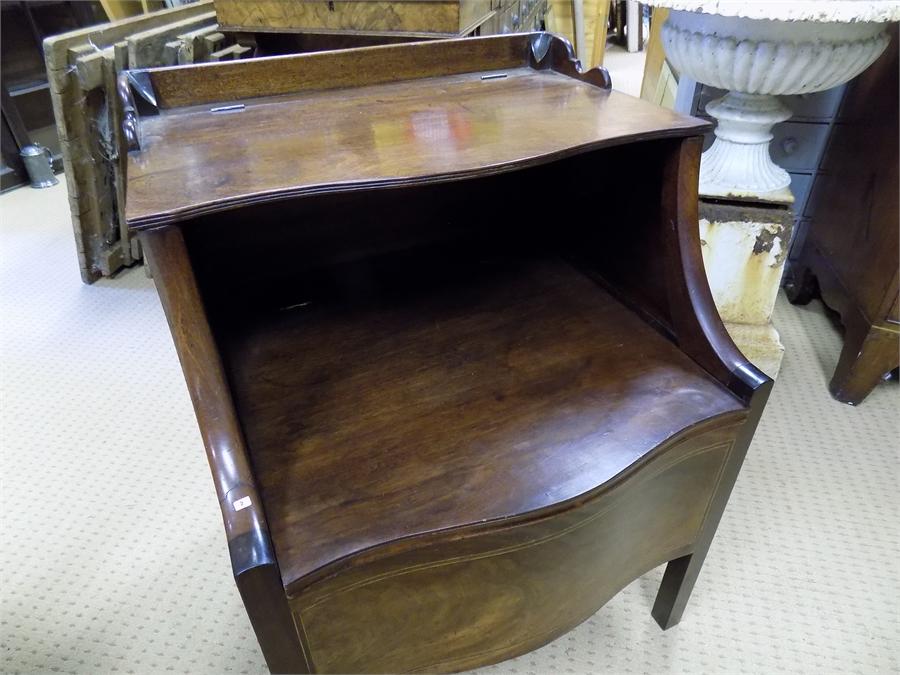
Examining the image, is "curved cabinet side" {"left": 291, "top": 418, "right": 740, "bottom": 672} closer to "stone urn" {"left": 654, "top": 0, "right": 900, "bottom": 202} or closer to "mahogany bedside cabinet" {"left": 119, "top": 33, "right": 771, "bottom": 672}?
"mahogany bedside cabinet" {"left": 119, "top": 33, "right": 771, "bottom": 672}

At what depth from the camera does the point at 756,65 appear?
3.19ft

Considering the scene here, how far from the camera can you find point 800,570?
0.99 m

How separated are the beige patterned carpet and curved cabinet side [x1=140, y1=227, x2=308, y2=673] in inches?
19.6

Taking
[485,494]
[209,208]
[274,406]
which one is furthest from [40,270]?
[485,494]

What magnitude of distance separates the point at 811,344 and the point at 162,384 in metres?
Answer: 1.60

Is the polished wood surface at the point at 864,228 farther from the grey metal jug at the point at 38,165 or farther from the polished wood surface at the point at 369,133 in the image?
the grey metal jug at the point at 38,165

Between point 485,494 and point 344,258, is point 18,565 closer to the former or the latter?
point 344,258

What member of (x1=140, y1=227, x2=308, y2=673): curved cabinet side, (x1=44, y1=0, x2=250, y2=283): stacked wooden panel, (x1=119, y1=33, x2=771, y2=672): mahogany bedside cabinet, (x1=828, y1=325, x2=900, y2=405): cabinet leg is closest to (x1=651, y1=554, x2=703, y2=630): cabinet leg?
(x1=119, y1=33, x2=771, y2=672): mahogany bedside cabinet

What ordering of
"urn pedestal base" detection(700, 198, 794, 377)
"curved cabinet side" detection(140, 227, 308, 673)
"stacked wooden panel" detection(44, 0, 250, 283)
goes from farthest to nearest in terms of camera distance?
"stacked wooden panel" detection(44, 0, 250, 283)
"urn pedestal base" detection(700, 198, 794, 377)
"curved cabinet side" detection(140, 227, 308, 673)

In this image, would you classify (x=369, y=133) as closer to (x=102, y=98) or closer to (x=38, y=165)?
(x=102, y=98)

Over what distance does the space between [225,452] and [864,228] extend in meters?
1.39

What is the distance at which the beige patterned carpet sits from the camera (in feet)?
2.93

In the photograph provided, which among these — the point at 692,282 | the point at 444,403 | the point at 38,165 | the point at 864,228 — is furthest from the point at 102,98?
the point at 864,228

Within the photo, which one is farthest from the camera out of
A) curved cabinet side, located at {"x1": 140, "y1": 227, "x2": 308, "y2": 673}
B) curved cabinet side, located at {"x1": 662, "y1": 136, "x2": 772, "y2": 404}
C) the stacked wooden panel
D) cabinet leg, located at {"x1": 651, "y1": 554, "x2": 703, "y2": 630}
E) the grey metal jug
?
the grey metal jug
